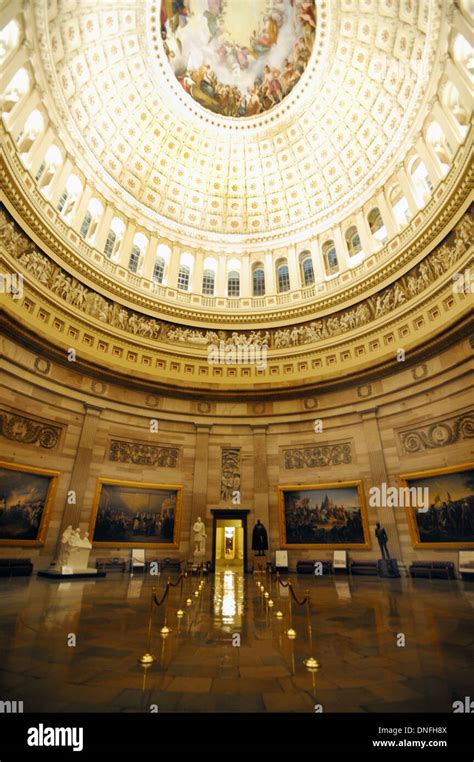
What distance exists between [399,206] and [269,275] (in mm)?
9420

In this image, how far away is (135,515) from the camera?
723 inches

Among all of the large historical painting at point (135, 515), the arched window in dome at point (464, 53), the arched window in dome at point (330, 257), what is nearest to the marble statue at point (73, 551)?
the large historical painting at point (135, 515)

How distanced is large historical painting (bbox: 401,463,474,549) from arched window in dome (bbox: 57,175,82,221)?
24270 millimetres

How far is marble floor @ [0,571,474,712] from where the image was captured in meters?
3.55

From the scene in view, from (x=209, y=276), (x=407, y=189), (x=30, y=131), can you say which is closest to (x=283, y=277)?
(x=209, y=276)

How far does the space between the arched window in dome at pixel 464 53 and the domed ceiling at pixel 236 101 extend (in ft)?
5.66

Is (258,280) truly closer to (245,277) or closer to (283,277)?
(245,277)

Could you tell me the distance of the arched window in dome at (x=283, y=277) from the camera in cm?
2639

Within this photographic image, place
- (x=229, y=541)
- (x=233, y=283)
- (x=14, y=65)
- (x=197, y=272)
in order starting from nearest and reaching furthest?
(x=14, y=65), (x=197, y=272), (x=233, y=283), (x=229, y=541)

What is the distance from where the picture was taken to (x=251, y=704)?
3.52 m

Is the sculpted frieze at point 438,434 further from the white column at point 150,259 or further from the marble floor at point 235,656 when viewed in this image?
the white column at point 150,259

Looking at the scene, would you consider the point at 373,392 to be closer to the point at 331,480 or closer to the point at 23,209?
the point at 331,480

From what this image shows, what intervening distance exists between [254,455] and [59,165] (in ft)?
68.5

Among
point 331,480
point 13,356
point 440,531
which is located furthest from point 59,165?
point 440,531
